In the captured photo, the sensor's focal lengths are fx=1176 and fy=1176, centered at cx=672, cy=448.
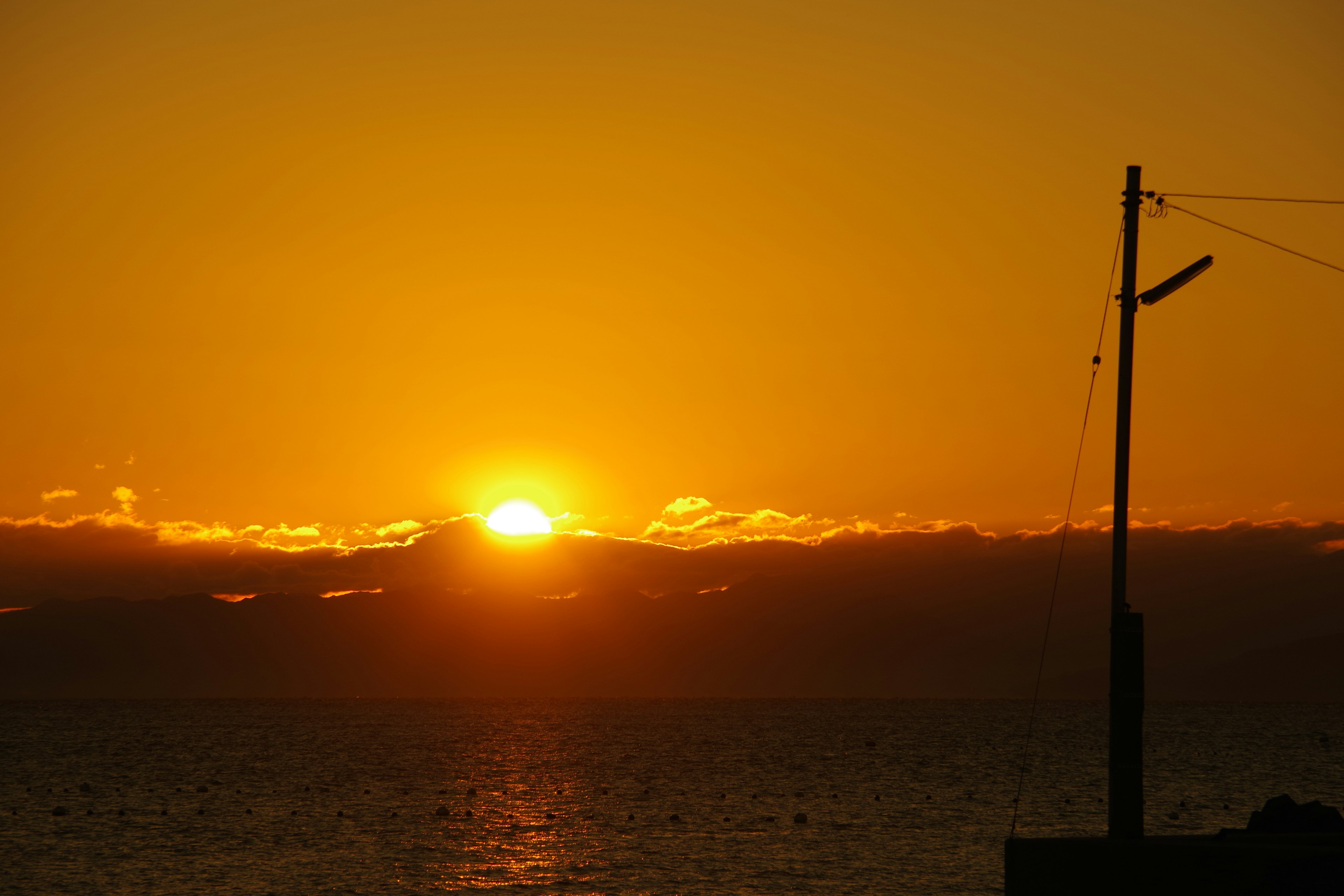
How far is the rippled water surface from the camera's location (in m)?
45.1

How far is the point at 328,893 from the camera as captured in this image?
137 ft

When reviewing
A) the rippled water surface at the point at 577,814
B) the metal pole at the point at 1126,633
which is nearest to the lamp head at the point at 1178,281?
the metal pole at the point at 1126,633

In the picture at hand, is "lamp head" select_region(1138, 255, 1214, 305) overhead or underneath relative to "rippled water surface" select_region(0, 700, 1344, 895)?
overhead

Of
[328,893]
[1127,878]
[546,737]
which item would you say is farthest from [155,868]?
[546,737]

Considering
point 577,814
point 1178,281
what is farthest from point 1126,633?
point 577,814

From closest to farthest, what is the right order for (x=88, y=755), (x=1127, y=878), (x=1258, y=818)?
1. (x=1127, y=878)
2. (x=1258, y=818)
3. (x=88, y=755)

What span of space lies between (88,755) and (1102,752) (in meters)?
120

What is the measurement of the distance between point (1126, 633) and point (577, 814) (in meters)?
52.6

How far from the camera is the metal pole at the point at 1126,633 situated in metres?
20.2

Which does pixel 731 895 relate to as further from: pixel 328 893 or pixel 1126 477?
pixel 1126 477

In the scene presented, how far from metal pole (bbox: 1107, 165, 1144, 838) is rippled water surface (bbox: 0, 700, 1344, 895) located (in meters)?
22.3

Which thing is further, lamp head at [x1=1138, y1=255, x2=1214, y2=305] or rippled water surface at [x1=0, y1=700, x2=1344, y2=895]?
rippled water surface at [x1=0, y1=700, x2=1344, y2=895]

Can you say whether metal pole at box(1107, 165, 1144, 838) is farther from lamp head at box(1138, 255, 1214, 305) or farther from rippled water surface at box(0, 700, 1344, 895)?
rippled water surface at box(0, 700, 1344, 895)

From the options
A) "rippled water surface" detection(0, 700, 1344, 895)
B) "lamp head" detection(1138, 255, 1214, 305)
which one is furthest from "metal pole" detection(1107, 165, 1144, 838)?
"rippled water surface" detection(0, 700, 1344, 895)
